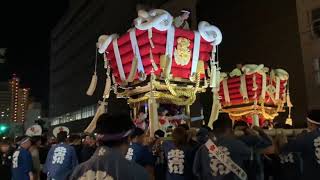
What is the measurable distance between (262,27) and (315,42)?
15.7 feet

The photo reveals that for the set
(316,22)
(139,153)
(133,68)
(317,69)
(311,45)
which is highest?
(316,22)

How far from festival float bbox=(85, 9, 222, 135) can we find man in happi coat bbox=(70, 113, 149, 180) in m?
6.94

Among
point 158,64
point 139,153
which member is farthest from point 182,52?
point 139,153

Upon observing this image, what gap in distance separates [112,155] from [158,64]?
7.53m

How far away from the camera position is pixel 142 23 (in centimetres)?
970

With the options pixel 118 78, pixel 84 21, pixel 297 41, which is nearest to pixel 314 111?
pixel 118 78

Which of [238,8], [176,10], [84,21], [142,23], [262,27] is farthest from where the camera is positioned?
[84,21]

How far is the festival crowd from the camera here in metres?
2.77

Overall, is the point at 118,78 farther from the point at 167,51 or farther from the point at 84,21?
the point at 84,21

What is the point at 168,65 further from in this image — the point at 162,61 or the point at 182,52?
the point at 182,52

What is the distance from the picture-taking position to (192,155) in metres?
5.70

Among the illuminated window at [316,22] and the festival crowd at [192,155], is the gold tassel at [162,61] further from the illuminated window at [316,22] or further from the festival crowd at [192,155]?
the illuminated window at [316,22]

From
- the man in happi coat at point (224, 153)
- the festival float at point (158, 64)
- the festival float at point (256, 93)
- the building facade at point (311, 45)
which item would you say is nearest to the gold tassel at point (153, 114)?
the festival float at point (158, 64)

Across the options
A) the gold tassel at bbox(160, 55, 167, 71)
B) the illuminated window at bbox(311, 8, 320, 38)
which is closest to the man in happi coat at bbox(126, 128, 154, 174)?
the gold tassel at bbox(160, 55, 167, 71)
